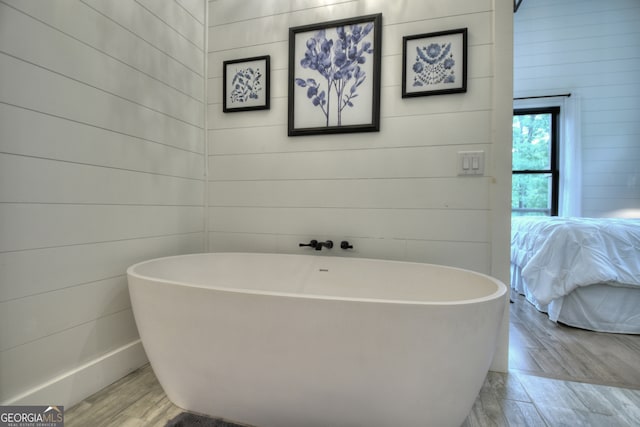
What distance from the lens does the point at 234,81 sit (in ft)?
6.47

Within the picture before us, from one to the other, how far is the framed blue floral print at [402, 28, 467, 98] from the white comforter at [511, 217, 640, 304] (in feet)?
4.59

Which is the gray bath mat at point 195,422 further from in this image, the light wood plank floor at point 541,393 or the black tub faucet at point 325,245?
the black tub faucet at point 325,245

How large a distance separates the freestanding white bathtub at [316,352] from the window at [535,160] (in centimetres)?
353

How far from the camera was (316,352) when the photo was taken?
3.02 ft

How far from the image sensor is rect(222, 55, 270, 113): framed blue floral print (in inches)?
75.2

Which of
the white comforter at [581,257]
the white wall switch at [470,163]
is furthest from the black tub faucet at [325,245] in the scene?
the white comforter at [581,257]

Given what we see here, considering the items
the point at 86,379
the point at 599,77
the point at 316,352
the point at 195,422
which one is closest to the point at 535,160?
the point at 599,77

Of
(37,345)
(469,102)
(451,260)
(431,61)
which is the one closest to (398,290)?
(451,260)

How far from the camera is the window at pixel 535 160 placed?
3.93m

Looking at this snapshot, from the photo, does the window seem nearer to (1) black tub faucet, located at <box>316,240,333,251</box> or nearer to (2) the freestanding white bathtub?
(1) black tub faucet, located at <box>316,240,333,251</box>

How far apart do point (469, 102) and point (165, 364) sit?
1884mm

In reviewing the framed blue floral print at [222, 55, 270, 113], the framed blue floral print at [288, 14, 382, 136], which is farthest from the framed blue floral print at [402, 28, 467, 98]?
the framed blue floral print at [222, 55, 270, 113]

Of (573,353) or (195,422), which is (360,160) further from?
(573,353)

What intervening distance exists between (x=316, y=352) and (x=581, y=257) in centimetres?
208
